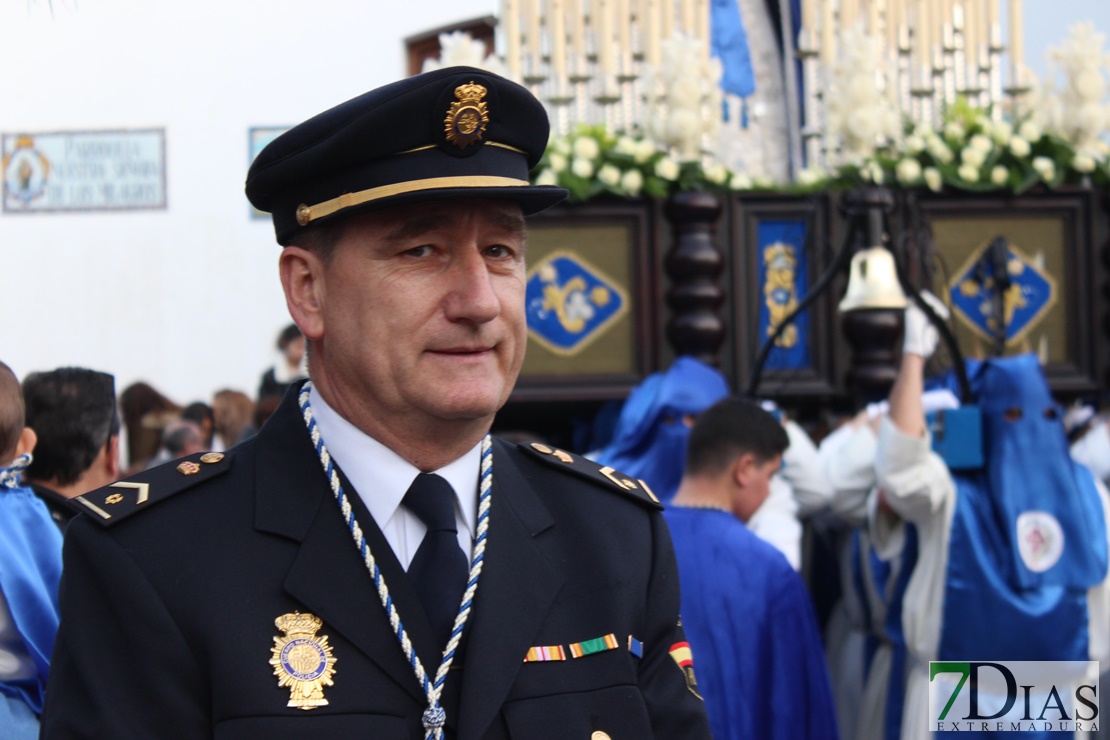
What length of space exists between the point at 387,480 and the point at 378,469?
0.02 meters

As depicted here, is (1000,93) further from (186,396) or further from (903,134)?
(186,396)

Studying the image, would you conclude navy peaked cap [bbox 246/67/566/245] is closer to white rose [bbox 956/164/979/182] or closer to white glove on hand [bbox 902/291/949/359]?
white glove on hand [bbox 902/291/949/359]

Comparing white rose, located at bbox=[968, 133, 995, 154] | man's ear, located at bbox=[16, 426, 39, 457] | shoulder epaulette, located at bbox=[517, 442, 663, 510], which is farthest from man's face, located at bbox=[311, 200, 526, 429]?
white rose, located at bbox=[968, 133, 995, 154]

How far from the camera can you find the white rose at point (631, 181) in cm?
507

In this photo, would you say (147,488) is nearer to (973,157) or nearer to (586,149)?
(586,149)

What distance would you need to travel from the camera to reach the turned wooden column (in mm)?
5055

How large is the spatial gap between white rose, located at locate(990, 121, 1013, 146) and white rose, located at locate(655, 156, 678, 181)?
4.14 feet

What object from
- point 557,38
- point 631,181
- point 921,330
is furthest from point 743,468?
point 557,38

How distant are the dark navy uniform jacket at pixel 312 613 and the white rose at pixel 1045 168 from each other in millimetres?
4056

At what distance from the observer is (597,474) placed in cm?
183

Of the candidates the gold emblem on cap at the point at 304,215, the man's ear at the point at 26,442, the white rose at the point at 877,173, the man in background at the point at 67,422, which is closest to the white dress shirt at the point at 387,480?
the gold emblem on cap at the point at 304,215

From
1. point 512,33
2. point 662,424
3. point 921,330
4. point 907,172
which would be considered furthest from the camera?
point 512,33

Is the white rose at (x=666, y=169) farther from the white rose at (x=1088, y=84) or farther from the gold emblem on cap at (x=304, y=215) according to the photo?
the gold emblem on cap at (x=304, y=215)

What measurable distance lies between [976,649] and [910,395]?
0.75 metres
